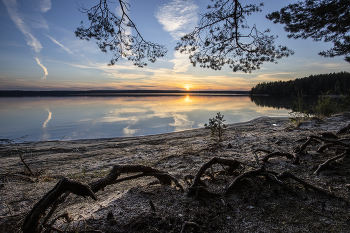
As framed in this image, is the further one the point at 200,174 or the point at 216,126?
the point at 216,126

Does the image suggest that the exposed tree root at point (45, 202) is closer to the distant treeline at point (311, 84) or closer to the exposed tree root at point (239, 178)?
the exposed tree root at point (239, 178)

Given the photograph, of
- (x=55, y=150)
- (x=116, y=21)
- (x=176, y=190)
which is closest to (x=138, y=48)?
(x=116, y=21)

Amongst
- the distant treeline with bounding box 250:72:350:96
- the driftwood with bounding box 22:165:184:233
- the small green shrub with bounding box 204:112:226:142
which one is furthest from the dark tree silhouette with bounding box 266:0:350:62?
the distant treeline with bounding box 250:72:350:96

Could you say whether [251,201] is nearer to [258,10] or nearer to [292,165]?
[292,165]

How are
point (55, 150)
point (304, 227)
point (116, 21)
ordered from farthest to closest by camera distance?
point (55, 150)
point (116, 21)
point (304, 227)

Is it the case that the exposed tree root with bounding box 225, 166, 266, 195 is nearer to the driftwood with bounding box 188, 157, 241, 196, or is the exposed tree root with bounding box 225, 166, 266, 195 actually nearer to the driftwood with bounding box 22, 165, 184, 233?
the driftwood with bounding box 188, 157, 241, 196

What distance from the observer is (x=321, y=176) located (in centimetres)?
241

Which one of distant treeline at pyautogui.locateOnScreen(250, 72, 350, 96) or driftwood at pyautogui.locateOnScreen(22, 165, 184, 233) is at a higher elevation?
distant treeline at pyautogui.locateOnScreen(250, 72, 350, 96)

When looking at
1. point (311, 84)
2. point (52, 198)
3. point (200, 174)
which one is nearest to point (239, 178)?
point (200, 174)

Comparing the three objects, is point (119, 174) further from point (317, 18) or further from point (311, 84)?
point (311, 84)

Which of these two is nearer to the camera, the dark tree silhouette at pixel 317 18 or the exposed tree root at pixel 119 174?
the exposed tree root at pixel 119 174

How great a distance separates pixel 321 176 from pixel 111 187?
10.2 ft

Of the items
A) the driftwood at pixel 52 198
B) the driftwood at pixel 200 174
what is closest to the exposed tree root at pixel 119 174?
the driftwood at pixel 52 198

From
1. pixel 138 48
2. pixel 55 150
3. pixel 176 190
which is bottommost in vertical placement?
pixel 55 150
